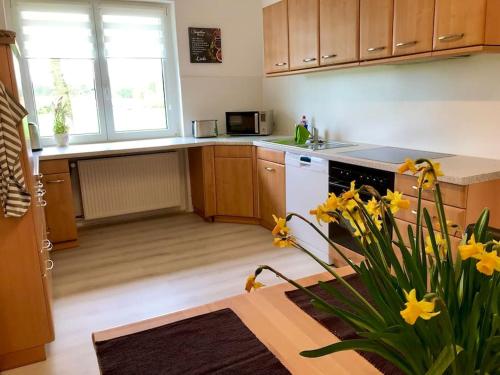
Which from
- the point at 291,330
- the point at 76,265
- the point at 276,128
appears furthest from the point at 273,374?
the point at 276,128

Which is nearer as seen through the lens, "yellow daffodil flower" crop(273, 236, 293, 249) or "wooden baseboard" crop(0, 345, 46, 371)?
"yellow daffodil flower" crop(273, 236, 293, 249)

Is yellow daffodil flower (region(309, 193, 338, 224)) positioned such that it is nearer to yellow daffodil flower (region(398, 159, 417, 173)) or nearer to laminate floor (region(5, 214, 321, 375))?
yellow daffodil flower (region(398, 159, 417, 173))

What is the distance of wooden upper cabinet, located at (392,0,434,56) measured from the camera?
234 centimetres

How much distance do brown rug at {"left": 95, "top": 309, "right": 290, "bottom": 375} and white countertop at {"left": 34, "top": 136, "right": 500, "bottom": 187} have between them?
1.33 metres

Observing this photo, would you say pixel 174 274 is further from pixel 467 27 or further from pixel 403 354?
pixel 403 354

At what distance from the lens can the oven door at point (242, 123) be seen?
14.5 ft

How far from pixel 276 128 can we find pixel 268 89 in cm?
47

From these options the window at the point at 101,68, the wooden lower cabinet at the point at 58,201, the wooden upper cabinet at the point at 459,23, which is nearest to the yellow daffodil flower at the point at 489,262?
the wooden upper cabinet at the point at 459,23

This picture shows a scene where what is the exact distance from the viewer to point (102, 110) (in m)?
4.28

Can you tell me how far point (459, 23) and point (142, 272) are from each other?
265 centimetres

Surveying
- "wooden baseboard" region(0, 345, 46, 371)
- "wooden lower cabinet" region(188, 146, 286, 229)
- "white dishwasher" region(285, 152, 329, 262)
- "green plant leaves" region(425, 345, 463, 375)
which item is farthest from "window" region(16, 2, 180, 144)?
"green plant leaves" region(425, 345, 463, 375)

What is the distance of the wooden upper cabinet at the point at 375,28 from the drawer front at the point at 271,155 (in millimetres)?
1080

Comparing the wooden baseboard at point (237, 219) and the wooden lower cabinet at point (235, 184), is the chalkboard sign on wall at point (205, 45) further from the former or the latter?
the wooden baseboard at point (237, 219)

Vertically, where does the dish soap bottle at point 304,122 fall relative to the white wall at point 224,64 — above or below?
below
